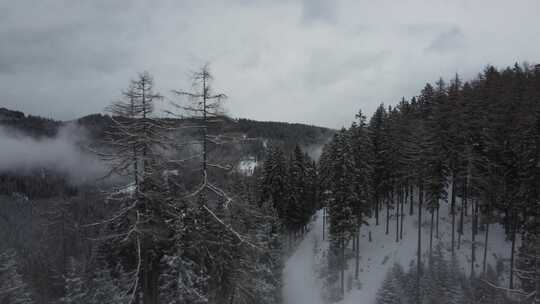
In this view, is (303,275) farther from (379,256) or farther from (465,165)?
(465,165)

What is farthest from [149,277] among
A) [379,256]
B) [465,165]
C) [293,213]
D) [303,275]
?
[293,213]

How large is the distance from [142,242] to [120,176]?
2.42 meters

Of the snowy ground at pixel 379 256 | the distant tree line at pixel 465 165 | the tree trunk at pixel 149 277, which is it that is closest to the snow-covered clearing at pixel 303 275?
the snowy ground at pixel 379 256

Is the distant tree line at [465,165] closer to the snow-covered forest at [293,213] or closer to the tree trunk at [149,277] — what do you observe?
the snow-covered forest at [293,213]

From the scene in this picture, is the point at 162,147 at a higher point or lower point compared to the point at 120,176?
higher

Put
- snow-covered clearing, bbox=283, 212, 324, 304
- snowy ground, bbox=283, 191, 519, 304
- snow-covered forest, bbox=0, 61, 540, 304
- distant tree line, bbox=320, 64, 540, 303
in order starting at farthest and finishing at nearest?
snow-covered clearing, bbox=283, 212, 324, 304 < snowy ground, bbox=283, 191, 519, 304 < distant tree line, bbox=320, 64, 540, 303 < snow-covered forest, bbox=0, 61, 540, 304

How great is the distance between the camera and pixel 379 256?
3897cm

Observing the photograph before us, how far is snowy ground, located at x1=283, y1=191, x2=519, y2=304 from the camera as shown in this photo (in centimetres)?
3406

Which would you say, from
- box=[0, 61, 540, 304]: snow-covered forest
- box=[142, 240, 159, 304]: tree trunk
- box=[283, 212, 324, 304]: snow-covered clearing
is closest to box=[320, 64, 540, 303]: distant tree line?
box=[0, 61, 540, 304]: snow-covered forest

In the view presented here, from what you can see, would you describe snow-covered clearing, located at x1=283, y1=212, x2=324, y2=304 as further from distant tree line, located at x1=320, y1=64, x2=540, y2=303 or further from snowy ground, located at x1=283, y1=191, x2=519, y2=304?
distant tree line, located at x1=320, y1=64, x2=540, y2=303

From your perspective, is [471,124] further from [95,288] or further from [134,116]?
[95,288]

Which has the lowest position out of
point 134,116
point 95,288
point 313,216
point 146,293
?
point 313,216

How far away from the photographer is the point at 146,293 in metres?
11.9

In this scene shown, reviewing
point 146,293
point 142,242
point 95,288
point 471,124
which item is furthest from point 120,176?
point 471,124
